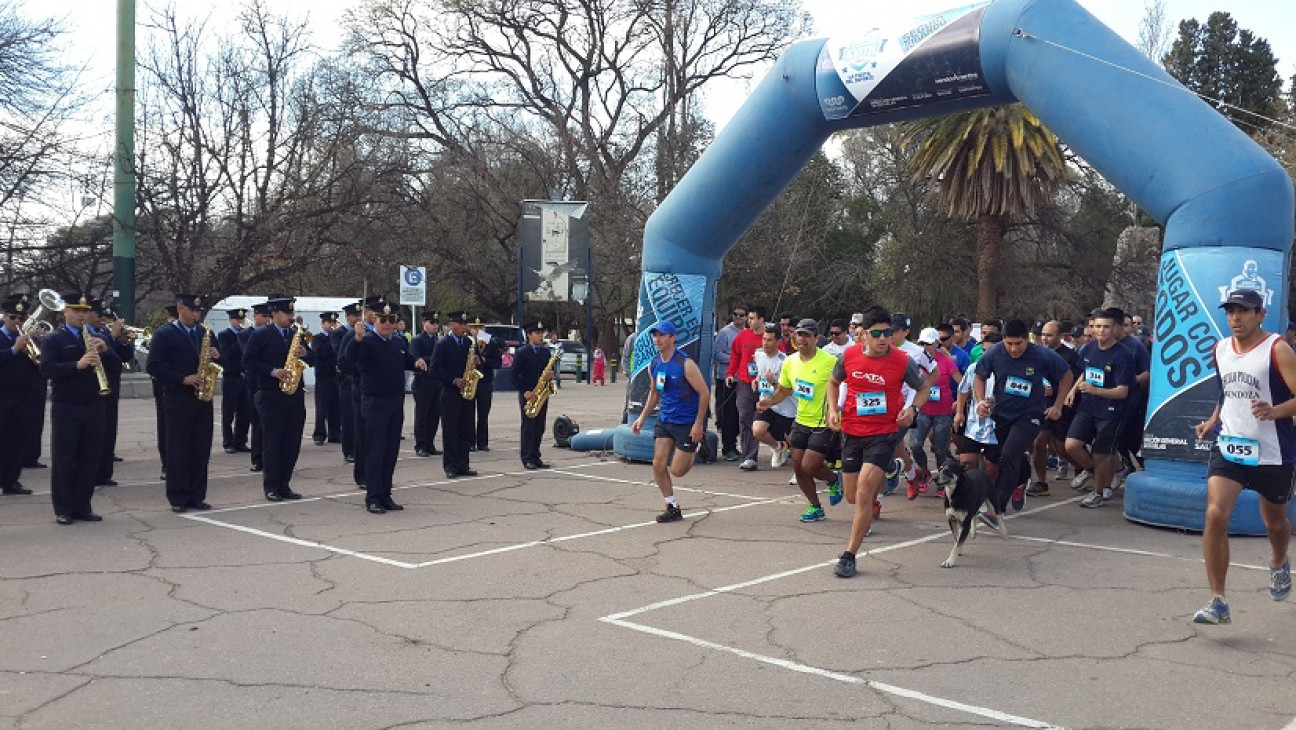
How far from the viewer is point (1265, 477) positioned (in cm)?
606

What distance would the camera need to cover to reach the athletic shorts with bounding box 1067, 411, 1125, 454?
10.6m

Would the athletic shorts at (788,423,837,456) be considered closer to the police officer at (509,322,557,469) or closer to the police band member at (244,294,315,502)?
the police officer at (509,322,557,469)

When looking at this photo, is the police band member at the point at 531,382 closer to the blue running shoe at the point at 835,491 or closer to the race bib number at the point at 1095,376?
the blue running shoe at the point at 835,491

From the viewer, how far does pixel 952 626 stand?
20.3 feet

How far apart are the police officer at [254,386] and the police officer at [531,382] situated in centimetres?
317

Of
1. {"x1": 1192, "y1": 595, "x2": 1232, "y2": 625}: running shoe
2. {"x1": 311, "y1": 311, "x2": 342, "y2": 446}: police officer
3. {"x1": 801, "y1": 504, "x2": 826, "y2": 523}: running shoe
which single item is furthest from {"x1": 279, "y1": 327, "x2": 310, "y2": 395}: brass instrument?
{"x1": 1192, "y1": 595, "x2": 1232, "y2": 625}: running shoe

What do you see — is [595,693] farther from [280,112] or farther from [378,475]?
[280,112]

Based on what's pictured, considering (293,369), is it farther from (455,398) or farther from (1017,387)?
(1017,387)

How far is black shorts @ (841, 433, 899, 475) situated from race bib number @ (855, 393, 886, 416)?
18 centimetres

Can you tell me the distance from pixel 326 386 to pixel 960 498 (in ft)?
33.2

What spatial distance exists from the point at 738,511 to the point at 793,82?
4836mm

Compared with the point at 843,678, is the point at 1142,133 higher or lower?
higher

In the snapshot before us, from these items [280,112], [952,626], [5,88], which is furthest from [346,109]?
[952,626]

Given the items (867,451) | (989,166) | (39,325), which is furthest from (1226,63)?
(39,325)
